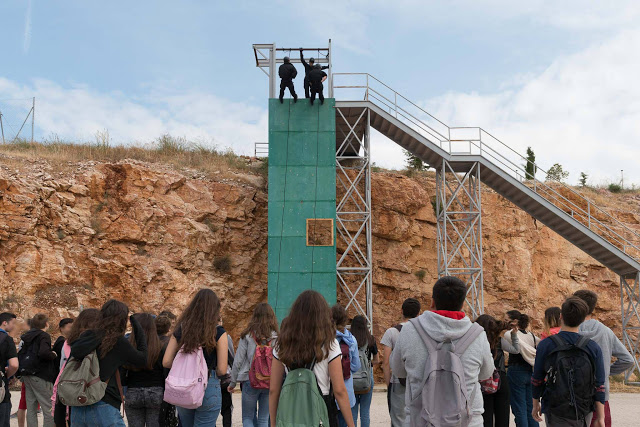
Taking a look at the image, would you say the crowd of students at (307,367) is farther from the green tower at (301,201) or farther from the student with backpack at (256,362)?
the green tower at (301,201)

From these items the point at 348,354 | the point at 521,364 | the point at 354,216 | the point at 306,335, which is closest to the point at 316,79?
the point at 354,216

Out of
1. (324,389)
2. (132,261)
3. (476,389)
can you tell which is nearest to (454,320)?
(476,389)

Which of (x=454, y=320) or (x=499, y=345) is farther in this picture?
(x=499, y=345)

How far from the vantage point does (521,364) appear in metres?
8.87

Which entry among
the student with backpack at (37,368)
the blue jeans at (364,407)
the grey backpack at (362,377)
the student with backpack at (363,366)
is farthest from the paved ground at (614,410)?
the grey backpack at (362,377)

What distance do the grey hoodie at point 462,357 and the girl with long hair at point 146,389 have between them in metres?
2.84

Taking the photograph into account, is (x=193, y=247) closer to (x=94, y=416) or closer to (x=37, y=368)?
(x=37, y=368)

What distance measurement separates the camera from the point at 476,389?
4.81m

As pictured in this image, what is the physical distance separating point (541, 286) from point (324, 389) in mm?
21176

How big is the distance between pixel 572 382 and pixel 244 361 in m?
3.77

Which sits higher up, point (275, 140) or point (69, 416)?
point (275, 140)

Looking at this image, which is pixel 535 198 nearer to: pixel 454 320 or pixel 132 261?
pixel 132 261

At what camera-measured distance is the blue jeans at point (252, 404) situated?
25.1 ft

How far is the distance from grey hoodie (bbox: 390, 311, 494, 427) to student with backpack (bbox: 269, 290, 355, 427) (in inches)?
23.2
